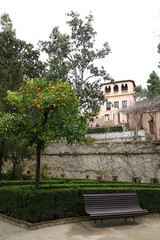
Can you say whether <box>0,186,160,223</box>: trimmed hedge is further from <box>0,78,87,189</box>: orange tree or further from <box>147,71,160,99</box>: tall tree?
<box>147,71,160,99</box>: tall tree

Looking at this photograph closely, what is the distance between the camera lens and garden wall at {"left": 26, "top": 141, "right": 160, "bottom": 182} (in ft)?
50.3

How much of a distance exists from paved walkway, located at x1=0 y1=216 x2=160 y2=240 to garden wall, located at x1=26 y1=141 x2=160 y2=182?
888 centimetres

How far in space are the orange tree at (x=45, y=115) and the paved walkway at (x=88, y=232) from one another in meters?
2.55

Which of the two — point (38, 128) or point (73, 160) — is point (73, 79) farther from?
point (38, 128)

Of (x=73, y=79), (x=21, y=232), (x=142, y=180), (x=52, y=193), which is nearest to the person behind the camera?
(x=21, y=232)

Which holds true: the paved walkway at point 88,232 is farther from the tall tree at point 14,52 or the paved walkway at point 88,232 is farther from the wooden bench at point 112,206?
the tall tree at point 14,52

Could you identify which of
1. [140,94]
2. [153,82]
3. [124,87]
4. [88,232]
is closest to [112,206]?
[88,232]

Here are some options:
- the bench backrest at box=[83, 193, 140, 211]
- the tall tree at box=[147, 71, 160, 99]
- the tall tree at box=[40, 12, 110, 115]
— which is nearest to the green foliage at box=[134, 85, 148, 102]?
the tall tree at box=[147, 71, 160, 99]

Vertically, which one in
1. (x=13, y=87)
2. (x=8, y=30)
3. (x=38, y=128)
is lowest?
(x=38, y=128)

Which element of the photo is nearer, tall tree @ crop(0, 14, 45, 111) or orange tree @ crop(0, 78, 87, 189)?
orange tree @ crop(0, 78, 87, 189)

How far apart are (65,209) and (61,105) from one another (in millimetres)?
3319

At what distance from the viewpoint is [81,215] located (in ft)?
23.2

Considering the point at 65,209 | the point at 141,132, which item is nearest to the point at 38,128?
the point at 65,209

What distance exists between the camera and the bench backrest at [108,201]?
6520 millimetres
